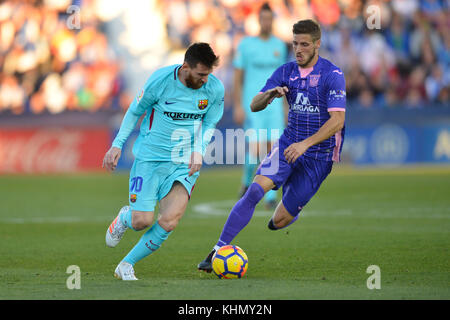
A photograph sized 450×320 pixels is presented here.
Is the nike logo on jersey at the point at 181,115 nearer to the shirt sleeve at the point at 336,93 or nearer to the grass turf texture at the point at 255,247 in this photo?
the shirt sleeve at the point at 336,93

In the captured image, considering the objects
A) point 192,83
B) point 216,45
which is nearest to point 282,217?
point 192,83

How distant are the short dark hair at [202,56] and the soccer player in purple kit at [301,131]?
0.69m

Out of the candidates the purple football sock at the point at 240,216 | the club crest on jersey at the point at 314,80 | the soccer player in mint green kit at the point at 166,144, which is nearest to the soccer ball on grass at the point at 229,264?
the purple football sock at the point at 240,216

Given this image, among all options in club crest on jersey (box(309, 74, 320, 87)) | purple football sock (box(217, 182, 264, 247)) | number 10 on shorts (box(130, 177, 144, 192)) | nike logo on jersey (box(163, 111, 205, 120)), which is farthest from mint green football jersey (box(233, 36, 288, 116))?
number 10 on shorts (box(130, 177, 144, 192))

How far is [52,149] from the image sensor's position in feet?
68.5

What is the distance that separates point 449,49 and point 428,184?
22.5 ft

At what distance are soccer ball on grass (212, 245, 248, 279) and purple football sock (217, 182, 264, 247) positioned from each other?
32 centimetres

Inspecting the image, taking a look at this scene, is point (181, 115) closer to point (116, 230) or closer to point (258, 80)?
point (116, 230)

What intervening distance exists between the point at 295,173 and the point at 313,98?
0.74 m

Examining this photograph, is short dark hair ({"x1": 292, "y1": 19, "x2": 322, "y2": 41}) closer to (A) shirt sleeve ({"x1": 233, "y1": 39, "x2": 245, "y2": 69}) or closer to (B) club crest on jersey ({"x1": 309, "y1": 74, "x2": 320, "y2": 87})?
(B) club crest on jersey ({"x1": 309, "y1": 74, "x2": 320, "y2": 87})

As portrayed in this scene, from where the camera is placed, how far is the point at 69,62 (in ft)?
76.6

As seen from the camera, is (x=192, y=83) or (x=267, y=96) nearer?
(x=192, y=83)

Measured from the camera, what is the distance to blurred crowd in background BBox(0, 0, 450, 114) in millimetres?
20734
